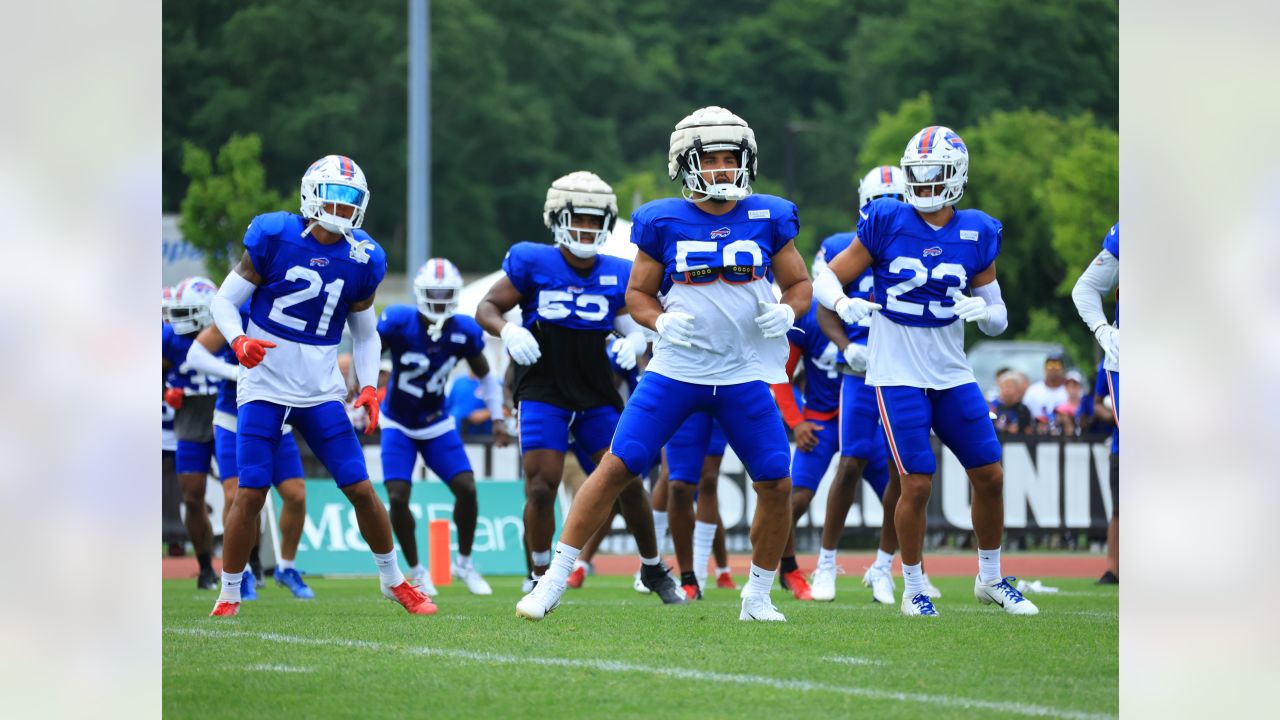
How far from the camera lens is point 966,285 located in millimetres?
8203

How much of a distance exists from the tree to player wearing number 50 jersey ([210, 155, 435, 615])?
2866 cm

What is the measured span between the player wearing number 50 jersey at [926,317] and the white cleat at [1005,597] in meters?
0.02

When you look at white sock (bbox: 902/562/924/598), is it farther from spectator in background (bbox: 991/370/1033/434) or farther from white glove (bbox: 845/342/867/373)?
spectator in background (bbox: 991/370/1033/434)

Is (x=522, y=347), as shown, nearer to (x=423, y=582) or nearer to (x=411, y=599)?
(x=411, y=599)

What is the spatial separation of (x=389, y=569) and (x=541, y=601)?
4.20ft

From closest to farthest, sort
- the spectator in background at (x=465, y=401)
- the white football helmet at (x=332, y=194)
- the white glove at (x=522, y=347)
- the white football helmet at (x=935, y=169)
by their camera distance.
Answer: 1. the white football helmet at (x=935, y=169)
2. the white football helmet at (x=332, y=194)
3. the white glove at (x=522, y=347)
4. the spectator in background at (x=465, y=401)

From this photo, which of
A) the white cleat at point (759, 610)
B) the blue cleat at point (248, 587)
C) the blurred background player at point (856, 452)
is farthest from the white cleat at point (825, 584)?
the blue cleat at point (248, 587)

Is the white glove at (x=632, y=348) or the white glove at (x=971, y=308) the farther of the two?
the white glove at (x=632, y=348)

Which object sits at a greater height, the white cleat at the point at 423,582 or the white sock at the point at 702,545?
the white sock at the point at 702,545

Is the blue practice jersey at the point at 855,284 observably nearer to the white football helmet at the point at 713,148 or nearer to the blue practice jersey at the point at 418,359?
the blue practice jersey at the point at 418,359

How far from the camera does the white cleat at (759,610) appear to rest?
7766mm

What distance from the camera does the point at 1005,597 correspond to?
8.42 metres

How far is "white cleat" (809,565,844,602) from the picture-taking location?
9867 millimetres
